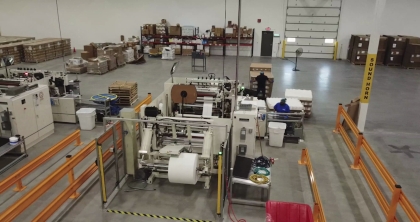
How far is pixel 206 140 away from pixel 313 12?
16.2 metres

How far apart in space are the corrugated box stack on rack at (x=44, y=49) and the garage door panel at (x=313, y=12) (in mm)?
13529

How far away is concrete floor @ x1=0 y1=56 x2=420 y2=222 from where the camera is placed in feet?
17.8

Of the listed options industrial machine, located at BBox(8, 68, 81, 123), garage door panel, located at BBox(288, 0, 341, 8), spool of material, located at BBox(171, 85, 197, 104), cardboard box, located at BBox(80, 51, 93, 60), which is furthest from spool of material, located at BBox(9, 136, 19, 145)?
garage door panel, located at BBox(288, 0, 341, 8)

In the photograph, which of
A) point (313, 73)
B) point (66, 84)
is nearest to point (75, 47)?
point (66, 84)

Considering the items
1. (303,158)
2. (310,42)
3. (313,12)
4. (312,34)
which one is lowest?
(303,158)

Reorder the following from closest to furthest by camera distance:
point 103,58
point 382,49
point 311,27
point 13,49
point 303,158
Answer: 1. point 303,158
2. point 103,58
3. point 13,49
4. point 382,49
5. point 311,27

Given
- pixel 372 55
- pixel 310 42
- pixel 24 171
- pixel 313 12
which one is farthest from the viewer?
pixel 310 42

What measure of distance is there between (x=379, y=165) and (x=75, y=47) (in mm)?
20584

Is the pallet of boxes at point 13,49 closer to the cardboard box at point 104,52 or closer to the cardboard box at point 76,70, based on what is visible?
the cardboard box at point 76,70

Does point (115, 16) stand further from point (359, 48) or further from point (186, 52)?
point (359, 48)

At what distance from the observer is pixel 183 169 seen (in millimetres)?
5195

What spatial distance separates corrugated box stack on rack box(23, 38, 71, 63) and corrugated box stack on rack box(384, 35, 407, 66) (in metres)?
18.2

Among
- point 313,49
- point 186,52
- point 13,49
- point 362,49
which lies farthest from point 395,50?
point 13,49

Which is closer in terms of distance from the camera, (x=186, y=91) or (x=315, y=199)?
(x=315, y=199)
